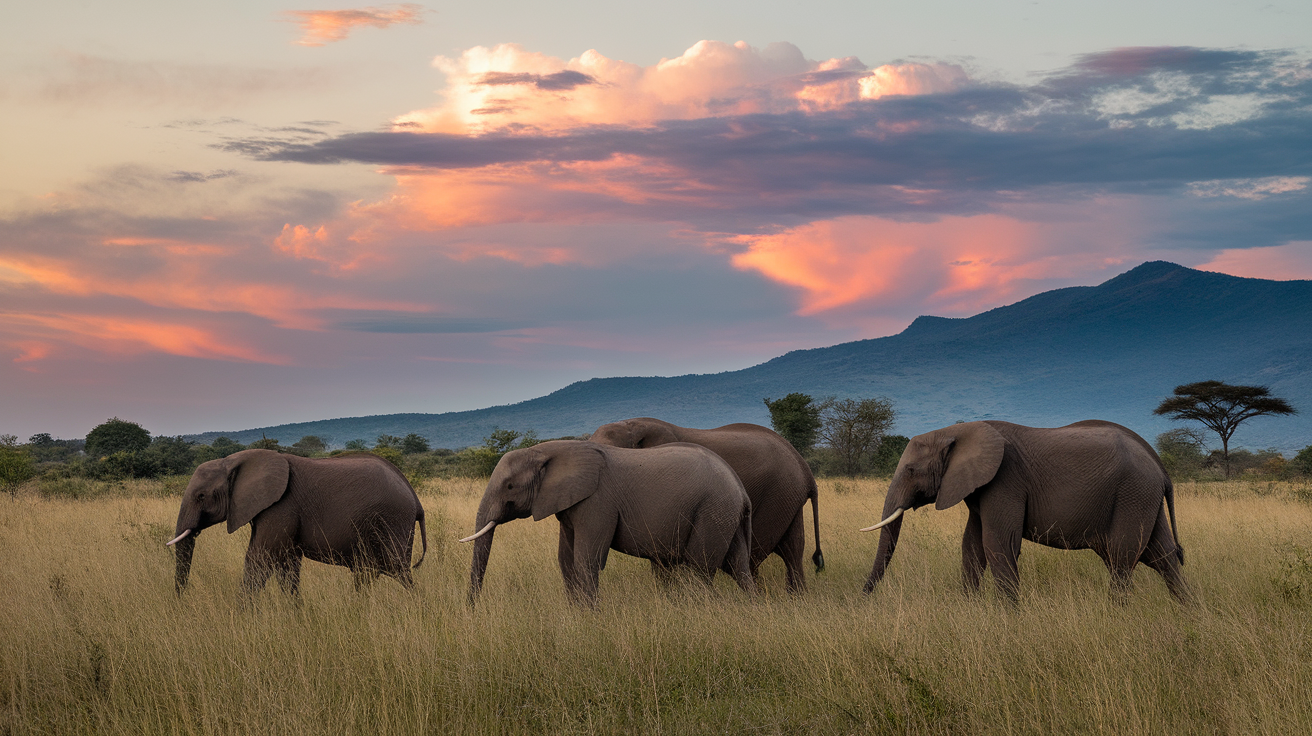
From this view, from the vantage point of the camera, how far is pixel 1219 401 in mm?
65562

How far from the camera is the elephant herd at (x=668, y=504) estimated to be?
981cm

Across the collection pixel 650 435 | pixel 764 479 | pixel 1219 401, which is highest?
pixel 650 435

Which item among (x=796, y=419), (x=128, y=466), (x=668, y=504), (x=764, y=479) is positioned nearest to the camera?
(x=668, y=504)

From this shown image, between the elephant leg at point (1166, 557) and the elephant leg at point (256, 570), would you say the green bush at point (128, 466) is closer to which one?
the elephant leg at point (256, 570)

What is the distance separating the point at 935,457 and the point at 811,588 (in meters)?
2.71

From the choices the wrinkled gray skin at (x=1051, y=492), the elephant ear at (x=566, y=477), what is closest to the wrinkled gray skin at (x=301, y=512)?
the elephant ear at (x=566, y=477)

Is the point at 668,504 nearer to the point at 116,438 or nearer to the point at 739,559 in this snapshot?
the point at 739,559

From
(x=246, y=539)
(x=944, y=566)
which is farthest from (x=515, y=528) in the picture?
(x=944, y=566)

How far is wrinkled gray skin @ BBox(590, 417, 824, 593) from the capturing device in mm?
11938

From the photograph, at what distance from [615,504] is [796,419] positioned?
45116 millimetres

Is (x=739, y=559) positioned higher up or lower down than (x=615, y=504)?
lower down

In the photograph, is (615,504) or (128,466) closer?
(615,504)

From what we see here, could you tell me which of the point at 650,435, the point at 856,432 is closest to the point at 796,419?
the point at 856,432

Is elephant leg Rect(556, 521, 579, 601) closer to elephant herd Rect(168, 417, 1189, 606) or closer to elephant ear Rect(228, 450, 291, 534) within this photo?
elephant herd Rect(168, 417, 1189, 606)
